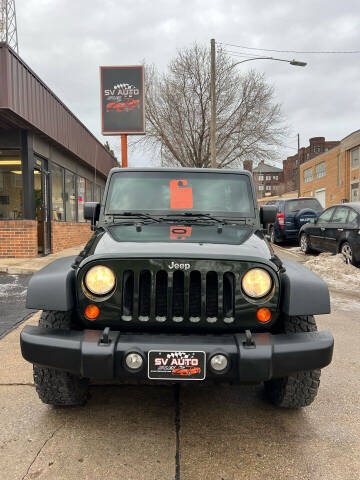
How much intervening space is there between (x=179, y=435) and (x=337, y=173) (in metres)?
37.2

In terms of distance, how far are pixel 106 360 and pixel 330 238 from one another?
800cm

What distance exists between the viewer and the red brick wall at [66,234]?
470 inches

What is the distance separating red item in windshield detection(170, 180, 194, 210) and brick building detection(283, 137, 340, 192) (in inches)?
2858

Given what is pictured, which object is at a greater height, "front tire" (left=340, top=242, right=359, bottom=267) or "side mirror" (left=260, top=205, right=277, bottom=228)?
"side mirror" (left=260, top=205, right=277, bottom=228)

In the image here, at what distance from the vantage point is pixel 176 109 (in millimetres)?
25734

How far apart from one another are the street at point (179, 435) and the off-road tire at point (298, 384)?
0.13 metres

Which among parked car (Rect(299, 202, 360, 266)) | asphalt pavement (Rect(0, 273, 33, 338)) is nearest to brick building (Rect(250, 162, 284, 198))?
parked car (Rect(299, 202, 360, 266))

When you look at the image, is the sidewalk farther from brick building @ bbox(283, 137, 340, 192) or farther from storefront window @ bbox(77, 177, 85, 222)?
brick building @ bbox(283, 137, 340, 192)

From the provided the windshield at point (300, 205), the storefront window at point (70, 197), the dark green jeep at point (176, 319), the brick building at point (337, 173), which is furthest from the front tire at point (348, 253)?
the brick building at point (337, 173)

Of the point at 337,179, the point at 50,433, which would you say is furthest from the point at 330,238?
the point at 337,179

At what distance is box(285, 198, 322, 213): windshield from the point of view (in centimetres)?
1321

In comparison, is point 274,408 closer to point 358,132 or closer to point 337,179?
point 358,132

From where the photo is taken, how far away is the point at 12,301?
5867 mm

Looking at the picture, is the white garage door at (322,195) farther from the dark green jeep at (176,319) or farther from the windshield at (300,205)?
the dark green jeep at (176,319)
